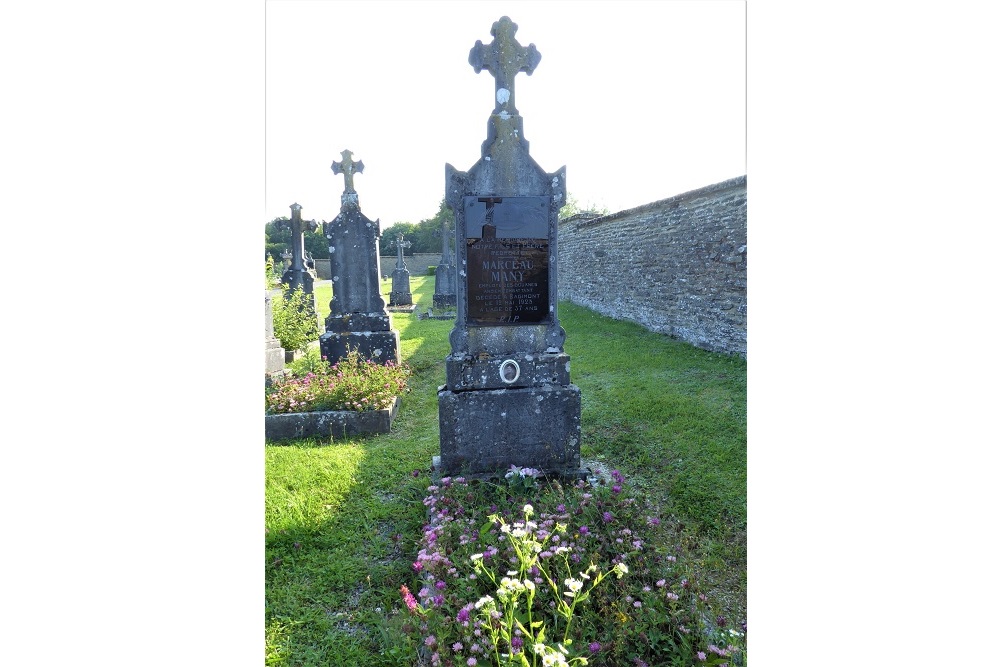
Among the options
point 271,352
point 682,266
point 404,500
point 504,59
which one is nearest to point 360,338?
point 271,352

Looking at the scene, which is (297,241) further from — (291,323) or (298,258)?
(291,323)

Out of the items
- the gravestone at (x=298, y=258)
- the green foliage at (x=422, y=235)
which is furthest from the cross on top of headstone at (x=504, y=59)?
the green foliage at (x=422, y=235)

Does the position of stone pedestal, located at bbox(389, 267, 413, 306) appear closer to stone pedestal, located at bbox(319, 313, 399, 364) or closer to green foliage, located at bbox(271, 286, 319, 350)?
green foliage, located at bbox(271, 286, 319, 350)

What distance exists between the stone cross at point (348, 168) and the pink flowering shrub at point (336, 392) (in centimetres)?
309

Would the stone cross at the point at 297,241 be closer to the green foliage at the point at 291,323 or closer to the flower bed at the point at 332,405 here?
the green foliage at the point at 291,323

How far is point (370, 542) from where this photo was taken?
148 inches

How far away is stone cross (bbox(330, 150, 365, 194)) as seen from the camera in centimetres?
809

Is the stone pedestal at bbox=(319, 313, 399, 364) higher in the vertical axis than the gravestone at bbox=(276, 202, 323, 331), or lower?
lower

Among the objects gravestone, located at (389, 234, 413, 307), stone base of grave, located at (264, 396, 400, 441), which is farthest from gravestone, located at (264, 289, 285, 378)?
gravestone, located at (389, 234, 413, 307)

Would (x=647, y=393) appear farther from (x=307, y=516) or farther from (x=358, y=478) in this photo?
(x=307, y=516)

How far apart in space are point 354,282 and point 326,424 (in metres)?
3.03

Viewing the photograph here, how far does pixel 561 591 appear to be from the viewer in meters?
2.74

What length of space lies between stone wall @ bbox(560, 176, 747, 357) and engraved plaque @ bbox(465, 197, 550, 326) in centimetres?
465

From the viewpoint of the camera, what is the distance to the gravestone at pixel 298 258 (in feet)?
35.2
